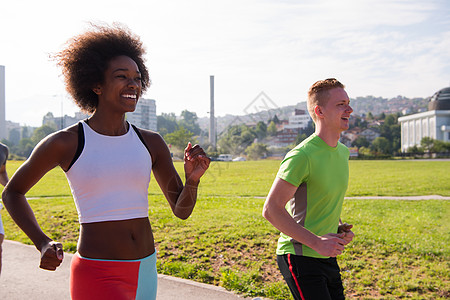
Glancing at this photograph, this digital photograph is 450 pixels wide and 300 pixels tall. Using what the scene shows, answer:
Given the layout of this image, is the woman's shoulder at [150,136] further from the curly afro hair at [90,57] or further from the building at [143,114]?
the building at [143,114]

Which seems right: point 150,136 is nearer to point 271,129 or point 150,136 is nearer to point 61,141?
point 61,141

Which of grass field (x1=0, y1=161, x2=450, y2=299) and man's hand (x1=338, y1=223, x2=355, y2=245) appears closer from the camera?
man's hand (x1=338, y1=223, x2=355, y2=245)

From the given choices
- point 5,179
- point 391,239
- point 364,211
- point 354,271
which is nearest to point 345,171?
point 354,271

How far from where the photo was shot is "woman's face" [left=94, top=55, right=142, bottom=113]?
2.35 m

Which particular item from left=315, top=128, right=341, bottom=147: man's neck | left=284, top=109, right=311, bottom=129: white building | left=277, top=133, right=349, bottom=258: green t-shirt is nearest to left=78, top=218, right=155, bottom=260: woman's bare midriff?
left=277, top=133, right=349, bottom=258: green t-shirt

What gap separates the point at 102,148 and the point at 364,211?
9.48 metres

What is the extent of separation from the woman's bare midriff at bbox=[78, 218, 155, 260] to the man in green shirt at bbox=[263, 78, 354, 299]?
851 mm

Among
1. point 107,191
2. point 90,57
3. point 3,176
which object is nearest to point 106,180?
point 107,191

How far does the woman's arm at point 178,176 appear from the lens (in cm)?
232

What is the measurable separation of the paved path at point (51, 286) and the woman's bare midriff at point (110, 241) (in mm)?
3210

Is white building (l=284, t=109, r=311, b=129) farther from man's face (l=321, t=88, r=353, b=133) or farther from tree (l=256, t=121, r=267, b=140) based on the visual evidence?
man's face (l=321, t=88, r=353, b=133)

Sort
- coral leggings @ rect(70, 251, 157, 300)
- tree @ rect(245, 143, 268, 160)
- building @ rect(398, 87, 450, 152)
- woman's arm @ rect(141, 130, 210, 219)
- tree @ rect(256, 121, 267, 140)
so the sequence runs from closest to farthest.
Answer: coral leggings @ rect(70, 251, 157, 300) < woman's arm @ rect(141, 130, 210, 219) < tree @ rect(245, 143, 268, 160) < building @ rect(398, 87, 450, 152) < tree @ rect(256, 121, 267, 140)

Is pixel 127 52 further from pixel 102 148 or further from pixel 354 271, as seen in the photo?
pixel 354 271

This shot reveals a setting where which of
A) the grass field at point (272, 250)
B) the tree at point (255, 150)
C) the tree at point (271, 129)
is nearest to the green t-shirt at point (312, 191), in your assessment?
the grass field at point (272, 250)
